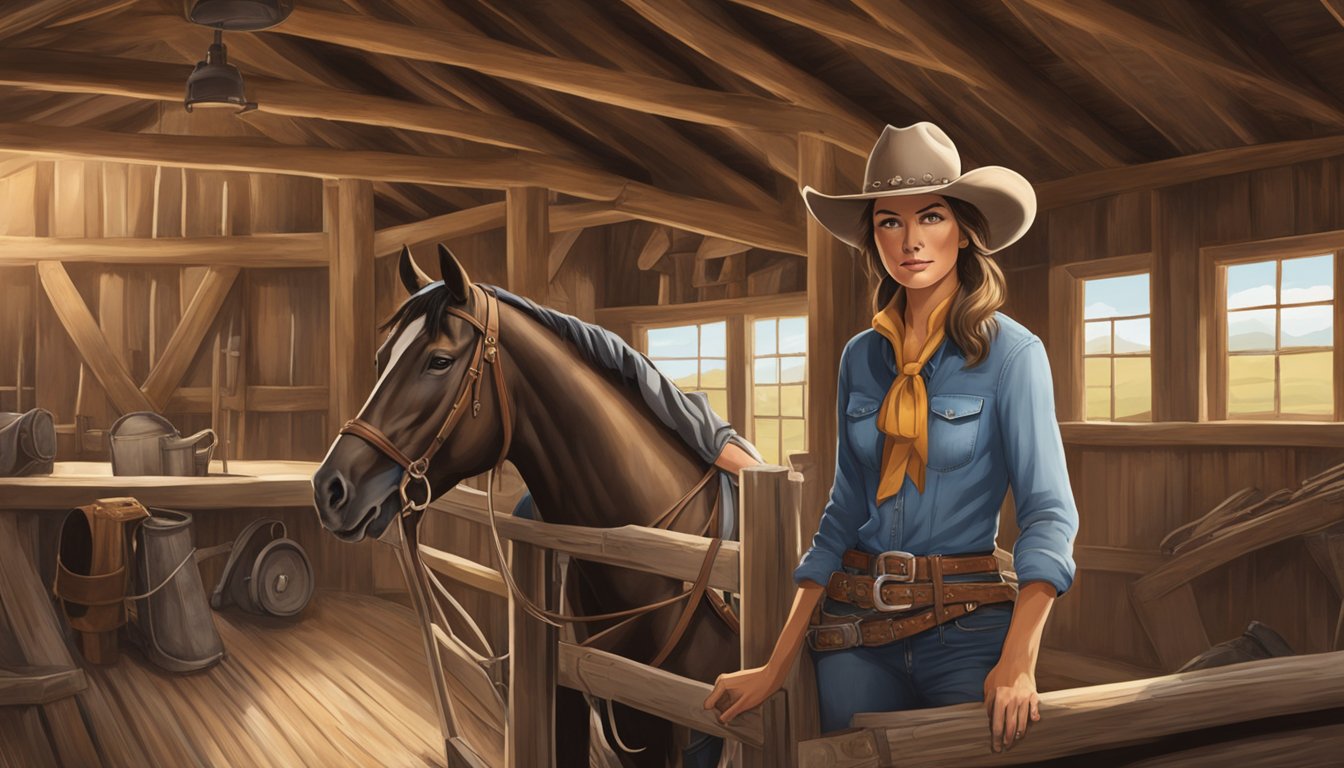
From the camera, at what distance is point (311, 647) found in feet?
21.6

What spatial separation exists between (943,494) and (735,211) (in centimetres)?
558

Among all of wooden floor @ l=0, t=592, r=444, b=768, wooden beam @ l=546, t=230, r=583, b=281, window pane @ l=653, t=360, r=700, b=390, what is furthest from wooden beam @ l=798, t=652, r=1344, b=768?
wooden beam @ l=546, t=230, r=583, b=281

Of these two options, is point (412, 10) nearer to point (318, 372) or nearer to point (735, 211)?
point (735, 211)

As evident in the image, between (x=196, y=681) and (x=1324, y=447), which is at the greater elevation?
(x=1324, y=447)

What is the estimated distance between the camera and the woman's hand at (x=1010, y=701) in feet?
5.93

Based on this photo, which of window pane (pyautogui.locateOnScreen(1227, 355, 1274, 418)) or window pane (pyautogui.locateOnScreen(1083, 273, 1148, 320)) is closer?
window pane (pyautogui.locateOnScreen(1227, 355, 1274, 418))

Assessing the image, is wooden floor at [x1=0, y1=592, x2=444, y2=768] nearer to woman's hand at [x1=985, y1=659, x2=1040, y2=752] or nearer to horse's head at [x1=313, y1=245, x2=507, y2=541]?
horse's head at [x1=313, y1=245, x2=507, y2=541]

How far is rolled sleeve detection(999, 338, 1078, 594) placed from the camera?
180 centimetres

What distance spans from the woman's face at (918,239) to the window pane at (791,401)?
6.35 m

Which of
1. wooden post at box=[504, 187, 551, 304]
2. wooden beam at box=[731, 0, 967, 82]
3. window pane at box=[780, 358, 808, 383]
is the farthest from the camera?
window pane at box=[780, 358, 808, 383]

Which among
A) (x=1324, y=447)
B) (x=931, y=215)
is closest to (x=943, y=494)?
(x=931, y=215)

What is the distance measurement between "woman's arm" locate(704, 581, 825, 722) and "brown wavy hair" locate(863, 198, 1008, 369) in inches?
20.0

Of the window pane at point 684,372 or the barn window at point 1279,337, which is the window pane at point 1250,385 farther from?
the window pane at point 684,372

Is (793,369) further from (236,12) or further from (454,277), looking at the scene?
(454,277)
